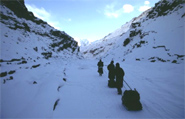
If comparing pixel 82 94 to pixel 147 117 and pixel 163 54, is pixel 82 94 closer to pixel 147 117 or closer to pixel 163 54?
pixel 147 117

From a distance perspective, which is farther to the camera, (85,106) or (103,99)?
(103,99)

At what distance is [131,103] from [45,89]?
5.02m

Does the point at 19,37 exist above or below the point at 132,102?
above

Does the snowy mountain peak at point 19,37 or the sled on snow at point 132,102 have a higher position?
the snowy mountain peak at point 19,37

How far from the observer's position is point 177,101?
478 centimetres

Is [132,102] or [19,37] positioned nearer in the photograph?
[132,102]

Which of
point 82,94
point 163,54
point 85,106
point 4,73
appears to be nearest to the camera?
point 85,106

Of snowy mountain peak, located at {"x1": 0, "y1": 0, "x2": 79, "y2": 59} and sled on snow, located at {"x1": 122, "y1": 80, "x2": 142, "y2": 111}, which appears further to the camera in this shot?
snowy mountain peak, located at {"x1": 0, "y1": 0, "x2": 79, "y2": 59}

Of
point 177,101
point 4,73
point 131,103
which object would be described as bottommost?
point 177,101

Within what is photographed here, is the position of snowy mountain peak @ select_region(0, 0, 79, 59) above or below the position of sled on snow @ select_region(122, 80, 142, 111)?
above

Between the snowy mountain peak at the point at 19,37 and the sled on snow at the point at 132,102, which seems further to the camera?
the snowy mountain peak at the point at 19,37

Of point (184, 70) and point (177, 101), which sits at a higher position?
point (184, 70)

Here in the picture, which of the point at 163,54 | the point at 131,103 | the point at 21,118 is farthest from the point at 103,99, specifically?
the point at 163,54

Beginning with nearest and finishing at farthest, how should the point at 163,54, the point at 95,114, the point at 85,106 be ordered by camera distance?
1. the point at 95,114
2. the point at 85,106
3. the point at 163,54
